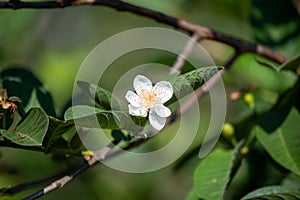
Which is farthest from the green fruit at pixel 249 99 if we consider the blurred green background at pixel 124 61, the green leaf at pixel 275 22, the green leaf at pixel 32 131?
the green leaf at pixel 32 131

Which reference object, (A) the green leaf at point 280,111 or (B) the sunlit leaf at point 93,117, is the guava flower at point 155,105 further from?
(A) the green leaf at point 280,111

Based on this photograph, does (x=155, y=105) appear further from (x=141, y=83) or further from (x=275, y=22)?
(x=275, y=22)

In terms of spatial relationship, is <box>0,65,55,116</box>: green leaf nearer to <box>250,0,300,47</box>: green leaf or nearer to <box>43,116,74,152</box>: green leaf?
<box>43,116,74,152</box>: green leaf

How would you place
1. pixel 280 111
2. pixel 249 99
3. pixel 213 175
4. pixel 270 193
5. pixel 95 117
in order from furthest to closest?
pixel 249 99 < pixel 280 111 < pixel 213 175 < pixel 270 193 < pixel 95 117

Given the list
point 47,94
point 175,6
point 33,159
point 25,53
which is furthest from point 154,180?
point 47,94

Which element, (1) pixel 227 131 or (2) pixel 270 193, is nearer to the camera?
(2) pixel 270 193

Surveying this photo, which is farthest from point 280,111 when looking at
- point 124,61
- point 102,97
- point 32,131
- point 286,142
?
point 124,61

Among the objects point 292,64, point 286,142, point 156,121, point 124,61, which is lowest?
point 124,61
